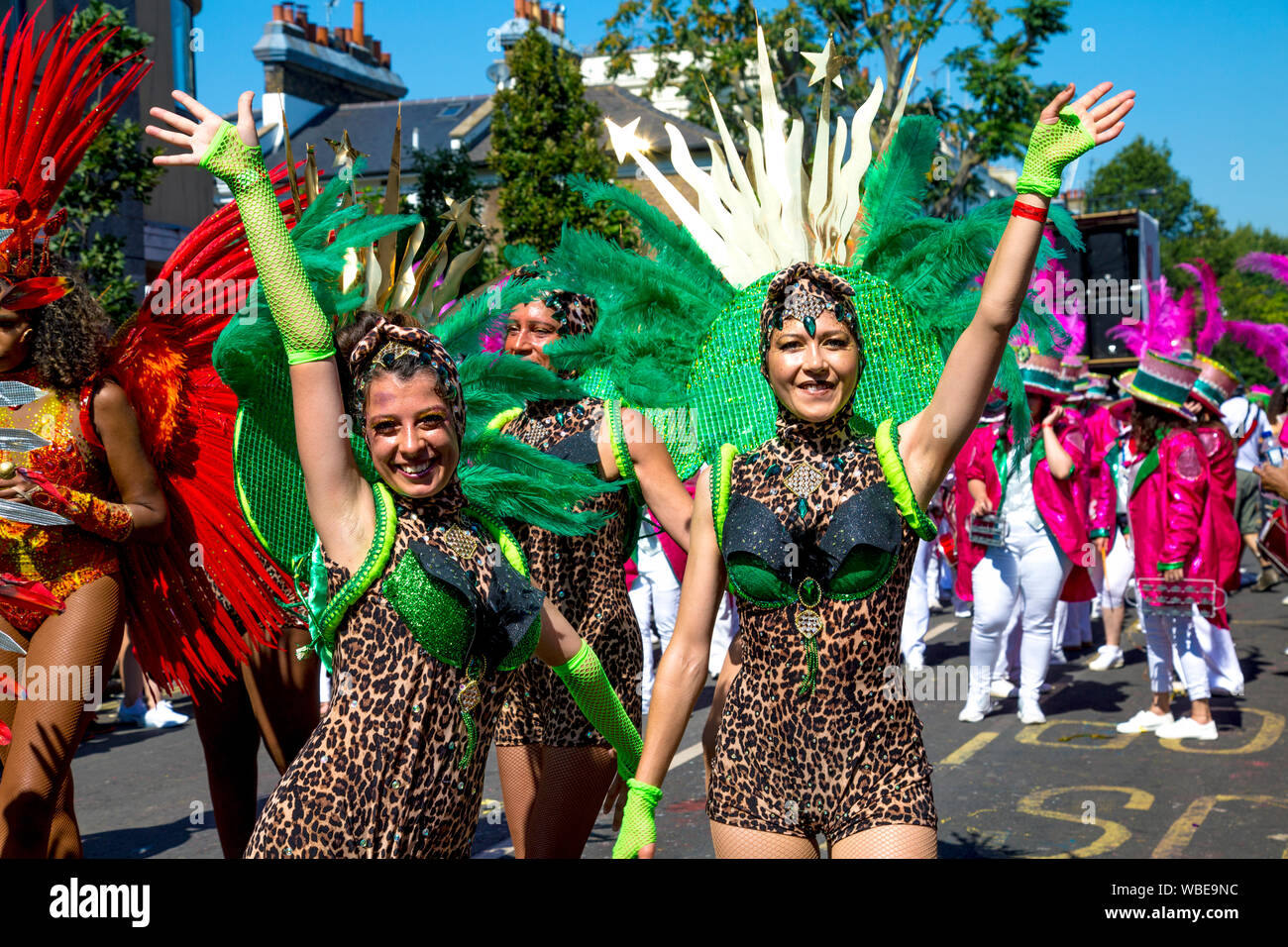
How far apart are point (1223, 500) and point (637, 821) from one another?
6055mm

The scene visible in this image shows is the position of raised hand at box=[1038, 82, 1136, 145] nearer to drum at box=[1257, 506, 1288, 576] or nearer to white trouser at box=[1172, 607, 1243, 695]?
white trouser at box=[1172, 607, 1243, 695]

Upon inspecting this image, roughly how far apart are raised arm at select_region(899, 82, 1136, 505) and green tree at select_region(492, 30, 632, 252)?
16564mm

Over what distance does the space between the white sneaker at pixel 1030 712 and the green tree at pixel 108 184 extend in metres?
6.97

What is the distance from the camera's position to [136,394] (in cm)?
393

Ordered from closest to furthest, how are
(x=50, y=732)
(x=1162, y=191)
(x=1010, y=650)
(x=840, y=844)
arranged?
(x=840, y=844) < (x=50, y=732) < (x=1010, y=650) < (x=1162, y=191)

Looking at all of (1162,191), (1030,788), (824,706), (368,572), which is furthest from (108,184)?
(1162,191)

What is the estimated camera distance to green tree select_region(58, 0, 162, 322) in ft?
31.6

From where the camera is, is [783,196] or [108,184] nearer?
[783,196]

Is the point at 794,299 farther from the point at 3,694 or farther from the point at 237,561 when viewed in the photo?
the point at 3,694

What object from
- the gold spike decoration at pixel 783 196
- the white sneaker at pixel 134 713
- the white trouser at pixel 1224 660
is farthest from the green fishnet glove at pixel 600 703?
the white sneaker at pixel 134 713

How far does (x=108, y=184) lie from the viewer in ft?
32.2

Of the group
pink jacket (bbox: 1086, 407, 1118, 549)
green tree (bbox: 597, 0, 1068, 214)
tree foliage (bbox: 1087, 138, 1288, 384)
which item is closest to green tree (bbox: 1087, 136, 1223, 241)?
tree foliage (bbox: 1087, 138, 1288, 384)

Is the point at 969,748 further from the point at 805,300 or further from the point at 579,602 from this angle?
the point at 805,300

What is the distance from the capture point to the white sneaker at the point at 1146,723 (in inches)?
303
